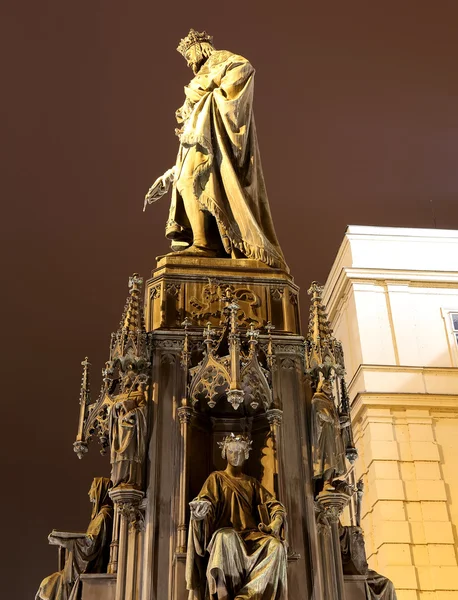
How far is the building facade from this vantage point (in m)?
21.5

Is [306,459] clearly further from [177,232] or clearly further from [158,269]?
[177,232]

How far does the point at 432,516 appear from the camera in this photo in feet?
72.2

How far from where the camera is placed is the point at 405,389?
24328mm

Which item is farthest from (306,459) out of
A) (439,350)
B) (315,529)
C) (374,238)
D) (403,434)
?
(374,238)

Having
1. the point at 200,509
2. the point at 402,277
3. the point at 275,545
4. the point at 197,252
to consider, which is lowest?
the point at 275,545

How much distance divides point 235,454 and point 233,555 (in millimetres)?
1258

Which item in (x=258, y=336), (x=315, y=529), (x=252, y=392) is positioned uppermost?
(x=258, y=336)

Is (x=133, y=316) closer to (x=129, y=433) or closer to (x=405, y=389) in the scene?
(x=129, y=433)

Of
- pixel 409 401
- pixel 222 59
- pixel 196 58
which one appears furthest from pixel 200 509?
pixel 409 401

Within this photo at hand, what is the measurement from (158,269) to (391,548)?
554 inches

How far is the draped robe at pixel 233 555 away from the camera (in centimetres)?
723

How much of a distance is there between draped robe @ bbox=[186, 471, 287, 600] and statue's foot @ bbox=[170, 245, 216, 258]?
12.2 feet

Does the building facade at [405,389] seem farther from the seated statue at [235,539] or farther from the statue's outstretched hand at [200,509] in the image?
the statue's outstretched hand at [200,509]

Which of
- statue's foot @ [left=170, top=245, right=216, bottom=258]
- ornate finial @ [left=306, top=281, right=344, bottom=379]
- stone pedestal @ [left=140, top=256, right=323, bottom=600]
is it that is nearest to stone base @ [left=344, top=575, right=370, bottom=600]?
stone pedestal @ [left=140, top=256, right=323, bottom=600]
